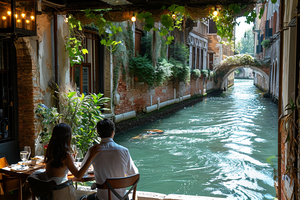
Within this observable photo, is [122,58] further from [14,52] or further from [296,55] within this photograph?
[296,55]

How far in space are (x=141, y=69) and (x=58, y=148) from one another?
8.19m

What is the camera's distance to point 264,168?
6707 millimetres

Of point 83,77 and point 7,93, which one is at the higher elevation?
point 83,77

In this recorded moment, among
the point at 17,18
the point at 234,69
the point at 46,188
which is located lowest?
the point at 46,188

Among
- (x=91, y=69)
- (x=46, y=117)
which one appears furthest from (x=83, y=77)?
(x=46, y=117)

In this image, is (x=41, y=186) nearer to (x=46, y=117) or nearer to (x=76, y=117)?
(x=46, y=117)

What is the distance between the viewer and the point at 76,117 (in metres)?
5.36

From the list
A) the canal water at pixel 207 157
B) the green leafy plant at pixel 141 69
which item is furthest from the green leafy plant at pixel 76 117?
the green leafy plant at pixel 141 69

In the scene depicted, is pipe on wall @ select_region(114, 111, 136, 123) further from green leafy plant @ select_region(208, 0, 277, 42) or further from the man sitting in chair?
the man sitting in chair

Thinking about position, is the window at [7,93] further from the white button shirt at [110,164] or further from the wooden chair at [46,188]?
the white button shirt at [110,164]

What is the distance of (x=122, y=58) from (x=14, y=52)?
5241 mm

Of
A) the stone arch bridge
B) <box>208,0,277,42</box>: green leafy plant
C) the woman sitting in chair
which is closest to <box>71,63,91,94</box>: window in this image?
<box>208,0,277,42</box>: green leafy plant

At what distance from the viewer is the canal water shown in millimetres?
5566

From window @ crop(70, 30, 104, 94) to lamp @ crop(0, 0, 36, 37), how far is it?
353cm
